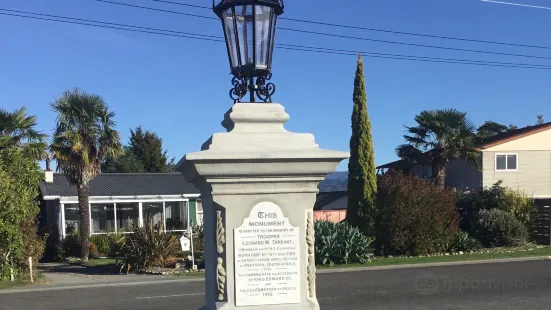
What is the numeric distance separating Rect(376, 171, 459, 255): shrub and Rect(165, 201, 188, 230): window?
37.5 feet

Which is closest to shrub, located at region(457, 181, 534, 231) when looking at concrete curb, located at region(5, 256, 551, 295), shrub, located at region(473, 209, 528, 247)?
shrub, located at region(473, 209, 528, 247)

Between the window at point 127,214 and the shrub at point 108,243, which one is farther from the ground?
the window at point 127,214

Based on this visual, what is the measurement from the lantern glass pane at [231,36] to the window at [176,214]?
84.9 ft

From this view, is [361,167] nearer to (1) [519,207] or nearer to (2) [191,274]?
(1) [519,207]

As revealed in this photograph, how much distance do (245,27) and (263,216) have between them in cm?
129

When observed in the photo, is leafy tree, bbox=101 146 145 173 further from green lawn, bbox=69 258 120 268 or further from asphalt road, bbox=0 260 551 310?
asphalt road, bbox=0 260 551 310

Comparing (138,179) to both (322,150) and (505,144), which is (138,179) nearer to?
(505,144)

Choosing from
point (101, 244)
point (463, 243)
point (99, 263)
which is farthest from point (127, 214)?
point (463, 243)

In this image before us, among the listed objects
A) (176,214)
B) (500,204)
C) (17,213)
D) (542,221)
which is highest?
(17,213)

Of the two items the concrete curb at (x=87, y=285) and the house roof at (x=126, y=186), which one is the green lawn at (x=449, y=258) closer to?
the concrete curb at (x=87, y=285)

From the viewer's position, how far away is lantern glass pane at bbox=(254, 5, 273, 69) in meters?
4.07

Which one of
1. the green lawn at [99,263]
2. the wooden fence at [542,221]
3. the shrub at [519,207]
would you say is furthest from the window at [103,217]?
the wooden fence at [542,221]

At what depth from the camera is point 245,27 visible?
4.05 meters

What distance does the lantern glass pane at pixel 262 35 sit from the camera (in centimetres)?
407
